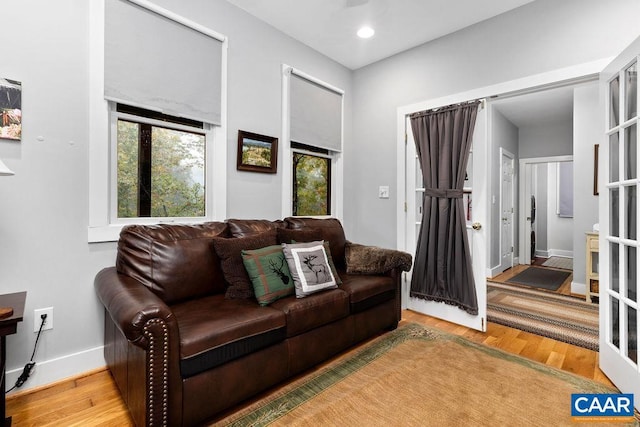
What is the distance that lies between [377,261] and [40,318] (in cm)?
232

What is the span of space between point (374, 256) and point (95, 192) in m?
2.10

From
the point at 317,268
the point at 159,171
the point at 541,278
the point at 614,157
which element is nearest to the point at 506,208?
the point at 541,278

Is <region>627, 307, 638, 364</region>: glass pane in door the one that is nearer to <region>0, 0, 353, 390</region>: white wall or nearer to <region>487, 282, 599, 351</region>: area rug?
<region>487, 282, 599, 351</region>: area rug

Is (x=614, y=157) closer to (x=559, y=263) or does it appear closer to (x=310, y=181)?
(x=310, y=181)

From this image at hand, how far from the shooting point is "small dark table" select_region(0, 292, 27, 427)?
1325 mm

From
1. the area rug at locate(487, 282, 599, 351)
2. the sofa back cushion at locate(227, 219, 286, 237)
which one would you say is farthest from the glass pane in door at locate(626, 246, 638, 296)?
the sofa back cushion at locate(227, 219, 286, 237)

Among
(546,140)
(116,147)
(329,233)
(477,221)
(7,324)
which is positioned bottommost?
(7,324)

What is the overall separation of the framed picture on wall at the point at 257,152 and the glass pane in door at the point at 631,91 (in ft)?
8.31

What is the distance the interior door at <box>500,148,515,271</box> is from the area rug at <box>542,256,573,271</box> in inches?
38.3

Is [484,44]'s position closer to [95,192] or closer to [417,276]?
[417,276]

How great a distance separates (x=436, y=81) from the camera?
316cm

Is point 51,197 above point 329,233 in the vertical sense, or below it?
above

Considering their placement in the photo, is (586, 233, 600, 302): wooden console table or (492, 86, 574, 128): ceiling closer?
(586, 233, 600, 302): wooden console table

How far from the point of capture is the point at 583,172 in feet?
13.5
